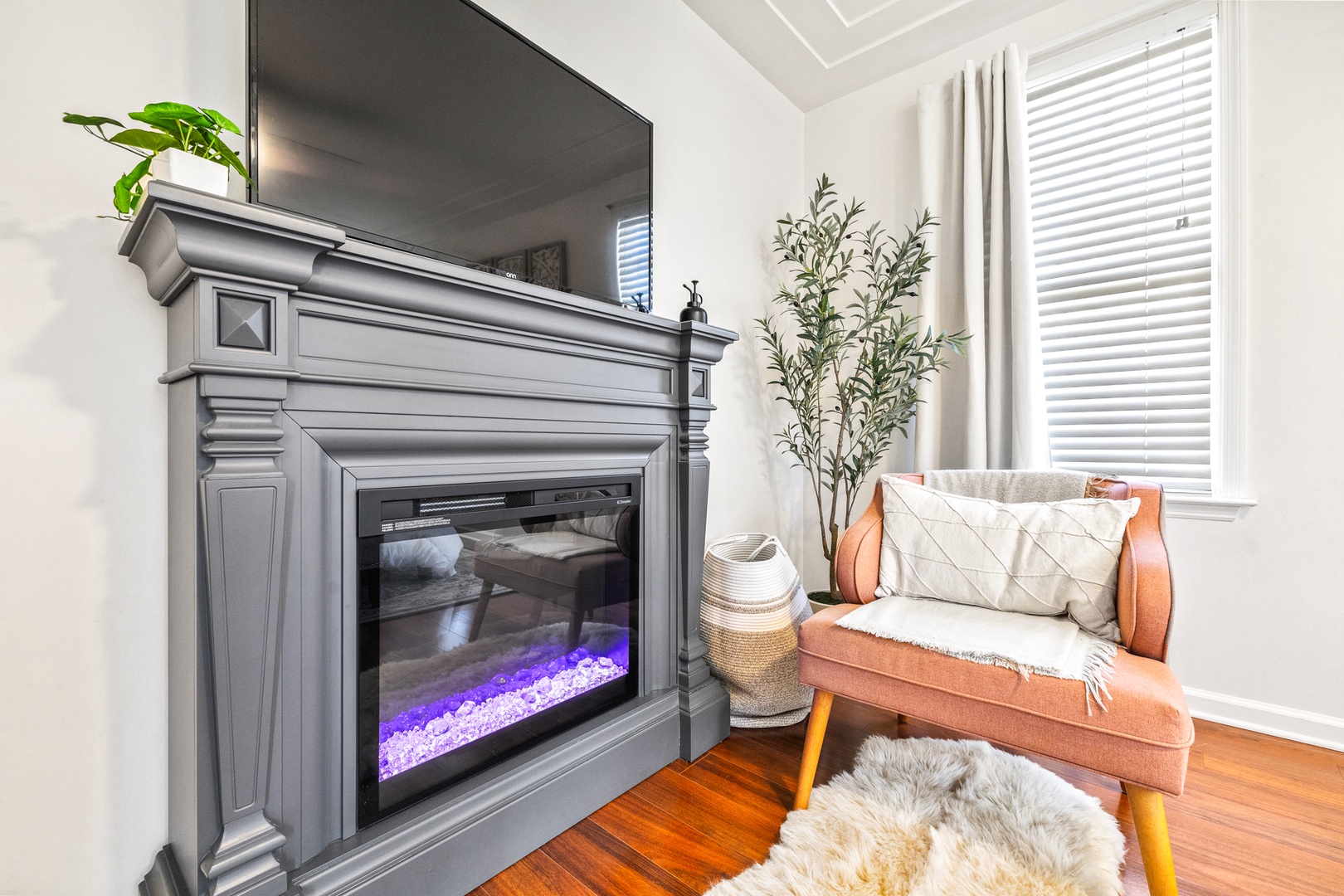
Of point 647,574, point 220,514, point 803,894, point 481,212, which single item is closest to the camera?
point 220,514

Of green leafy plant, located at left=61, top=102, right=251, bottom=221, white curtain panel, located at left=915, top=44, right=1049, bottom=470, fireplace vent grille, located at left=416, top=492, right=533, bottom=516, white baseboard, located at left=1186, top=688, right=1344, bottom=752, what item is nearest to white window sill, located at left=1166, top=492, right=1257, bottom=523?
white curtain panel, located at left=915, top=44, right=1049, bottom=470

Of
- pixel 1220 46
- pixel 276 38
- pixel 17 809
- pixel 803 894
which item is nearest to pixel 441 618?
pixel 17 809

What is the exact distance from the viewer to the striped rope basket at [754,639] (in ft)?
6.05

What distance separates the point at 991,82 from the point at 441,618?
281 centimetres

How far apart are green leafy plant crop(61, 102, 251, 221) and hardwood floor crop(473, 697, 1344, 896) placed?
144cm

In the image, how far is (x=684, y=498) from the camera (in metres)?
1.75

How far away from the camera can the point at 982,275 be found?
92.2 inches

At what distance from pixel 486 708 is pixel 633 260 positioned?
1.35 metres

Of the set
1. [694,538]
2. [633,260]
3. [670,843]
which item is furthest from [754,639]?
[633,260]

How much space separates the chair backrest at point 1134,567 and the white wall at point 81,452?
5.21ft

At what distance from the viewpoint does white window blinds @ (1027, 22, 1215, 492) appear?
205 cm

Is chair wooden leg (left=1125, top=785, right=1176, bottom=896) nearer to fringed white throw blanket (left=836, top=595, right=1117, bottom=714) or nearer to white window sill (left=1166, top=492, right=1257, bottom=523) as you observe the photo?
fringed white throw blanket (left=836, top=595, right=1117, bottom=714)

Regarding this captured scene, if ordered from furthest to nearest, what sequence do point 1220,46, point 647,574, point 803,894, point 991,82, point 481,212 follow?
point 991,82 < point 1220,46 < point 647,574 < point 481,212 < point 803,894

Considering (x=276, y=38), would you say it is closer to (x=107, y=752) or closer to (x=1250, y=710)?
(x=107, y=752)
